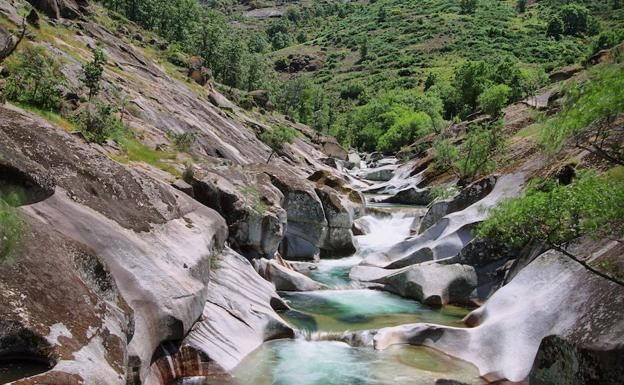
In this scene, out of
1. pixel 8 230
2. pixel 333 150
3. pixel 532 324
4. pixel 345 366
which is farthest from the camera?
pixel 333 150

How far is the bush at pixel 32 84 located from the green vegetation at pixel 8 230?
1898 cm

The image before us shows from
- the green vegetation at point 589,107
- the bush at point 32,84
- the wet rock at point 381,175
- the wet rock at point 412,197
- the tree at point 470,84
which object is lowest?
the wet rock at point 381,175

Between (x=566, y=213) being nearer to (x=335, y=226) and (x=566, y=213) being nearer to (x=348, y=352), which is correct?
(x=348, y=352)

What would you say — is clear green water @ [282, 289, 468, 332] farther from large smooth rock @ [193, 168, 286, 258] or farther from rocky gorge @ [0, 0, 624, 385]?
large smooth rock @ [193, 168, 286, 258]

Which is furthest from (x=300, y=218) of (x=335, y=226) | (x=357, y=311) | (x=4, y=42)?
(x=4, y=42)

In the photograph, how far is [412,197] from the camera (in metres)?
65.0

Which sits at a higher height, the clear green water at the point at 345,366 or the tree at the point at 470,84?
the clear green water at the point at 345,366

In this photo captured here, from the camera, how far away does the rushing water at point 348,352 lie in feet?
66.4

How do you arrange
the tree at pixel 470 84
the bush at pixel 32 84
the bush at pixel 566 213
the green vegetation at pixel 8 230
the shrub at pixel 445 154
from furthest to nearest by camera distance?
the tree at pixel 470 84 → the shrub at pixel 445 154 → the bush at pixel 32 84 → the bush at pixel 566 213 → the green vegetation at pixel 8 230

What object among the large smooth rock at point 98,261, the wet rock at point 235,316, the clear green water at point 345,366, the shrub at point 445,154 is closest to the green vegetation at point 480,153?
the shrub at point 445,154

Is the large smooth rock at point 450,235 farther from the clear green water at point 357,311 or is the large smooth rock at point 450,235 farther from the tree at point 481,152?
the tree at point 481,152

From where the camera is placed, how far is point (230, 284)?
82.9 ft

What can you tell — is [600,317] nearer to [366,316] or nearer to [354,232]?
[366,316]

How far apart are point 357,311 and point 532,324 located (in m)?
10.8
